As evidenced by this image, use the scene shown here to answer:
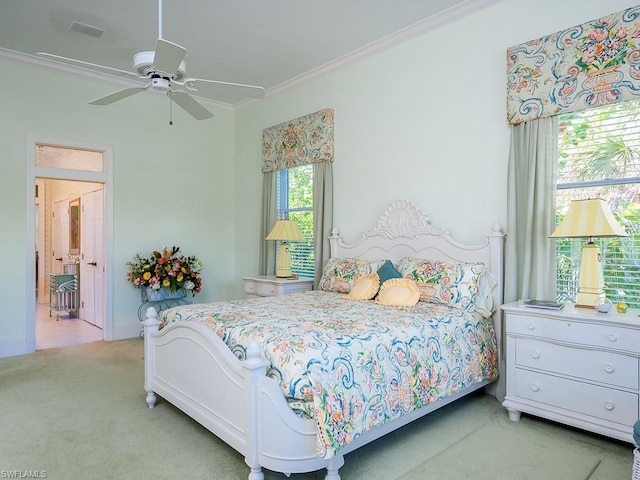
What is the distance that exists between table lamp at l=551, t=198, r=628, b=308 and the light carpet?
84 centimetres

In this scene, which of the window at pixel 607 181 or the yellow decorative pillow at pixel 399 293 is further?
the yellow decorative pillow at pixel 399 293

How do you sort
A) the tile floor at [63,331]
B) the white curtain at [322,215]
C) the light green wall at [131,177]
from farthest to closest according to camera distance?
the tile floor at [63,331], the white curtain at [322,215], the light green wall at [131,177]

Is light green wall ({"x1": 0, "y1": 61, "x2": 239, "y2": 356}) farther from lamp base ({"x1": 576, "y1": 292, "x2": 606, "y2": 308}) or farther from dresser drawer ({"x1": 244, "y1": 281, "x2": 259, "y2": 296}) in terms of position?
lamp base ({"x1": 576, "y1": 292, "x2": 606, "y2": 308})

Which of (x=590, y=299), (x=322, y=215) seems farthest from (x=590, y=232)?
(x=322, y=215)

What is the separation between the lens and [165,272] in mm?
4879

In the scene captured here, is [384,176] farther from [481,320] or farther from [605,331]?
[605,331]

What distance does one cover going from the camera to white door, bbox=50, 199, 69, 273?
684cm

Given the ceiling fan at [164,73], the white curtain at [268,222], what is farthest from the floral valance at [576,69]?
the white curtain at [268,222]

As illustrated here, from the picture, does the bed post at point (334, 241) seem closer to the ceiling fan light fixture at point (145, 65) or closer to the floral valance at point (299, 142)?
the floral valance at point (299, 142)

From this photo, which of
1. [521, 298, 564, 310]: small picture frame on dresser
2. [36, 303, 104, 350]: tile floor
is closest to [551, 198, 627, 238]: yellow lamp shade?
[521, 298, 564, 310]: small picture frame on dresser

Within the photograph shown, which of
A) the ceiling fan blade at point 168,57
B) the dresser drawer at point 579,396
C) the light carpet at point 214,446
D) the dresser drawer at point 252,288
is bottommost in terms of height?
the light carpet at point 214,446

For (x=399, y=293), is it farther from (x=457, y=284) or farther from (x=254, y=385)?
(x=254, y=385)

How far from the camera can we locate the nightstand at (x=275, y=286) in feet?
14.3

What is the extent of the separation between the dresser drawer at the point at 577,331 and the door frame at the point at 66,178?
168 inches
